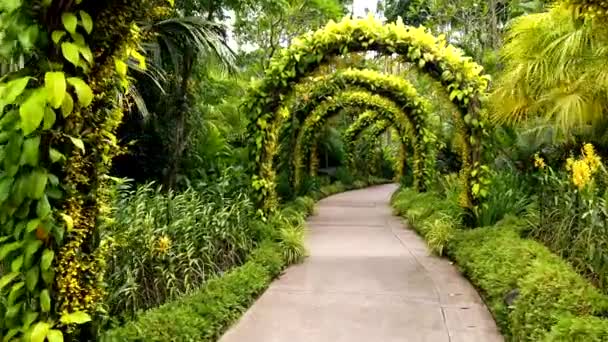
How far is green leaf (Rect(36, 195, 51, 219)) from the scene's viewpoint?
2.26m

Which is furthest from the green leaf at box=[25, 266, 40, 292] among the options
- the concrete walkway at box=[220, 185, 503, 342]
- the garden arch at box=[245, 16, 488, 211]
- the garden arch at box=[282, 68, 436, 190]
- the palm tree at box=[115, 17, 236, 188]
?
the garden arch at box=[282, 68, 436, 190]

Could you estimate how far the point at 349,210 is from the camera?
14094mm

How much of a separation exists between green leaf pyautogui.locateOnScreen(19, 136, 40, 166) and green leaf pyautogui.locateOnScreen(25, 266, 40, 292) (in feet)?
1.45

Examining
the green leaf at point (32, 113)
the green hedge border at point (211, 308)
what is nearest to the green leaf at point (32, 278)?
the green leaf at point (32, 113)

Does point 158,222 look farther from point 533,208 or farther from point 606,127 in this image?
point 606,127

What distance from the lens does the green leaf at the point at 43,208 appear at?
2.26m

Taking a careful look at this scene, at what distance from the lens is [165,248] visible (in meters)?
4.64

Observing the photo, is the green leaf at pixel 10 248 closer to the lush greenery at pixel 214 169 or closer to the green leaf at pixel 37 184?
the lush greenery at pixel 214 169

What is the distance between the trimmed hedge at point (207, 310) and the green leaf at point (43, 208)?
1.02 meters

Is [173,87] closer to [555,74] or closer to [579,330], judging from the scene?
[555,74]

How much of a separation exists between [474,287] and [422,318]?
4.15ft

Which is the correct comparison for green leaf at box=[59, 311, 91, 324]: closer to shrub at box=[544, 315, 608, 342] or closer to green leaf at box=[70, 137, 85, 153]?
green leaf at box=[70, 137, 85, 153]

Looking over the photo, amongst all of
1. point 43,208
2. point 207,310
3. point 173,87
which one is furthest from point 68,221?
point 173,87

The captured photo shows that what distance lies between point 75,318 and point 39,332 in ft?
0.46
